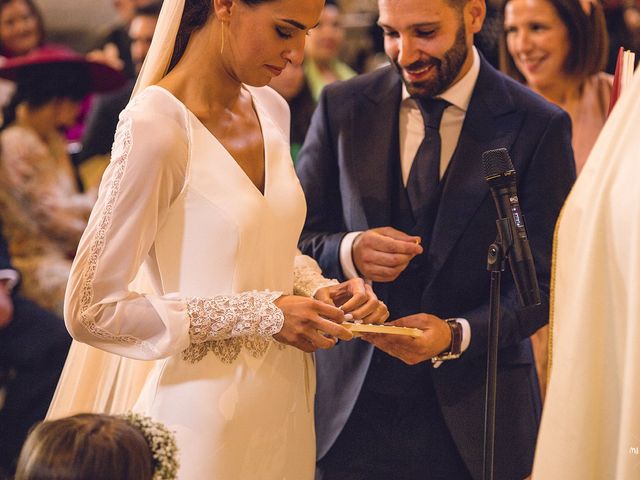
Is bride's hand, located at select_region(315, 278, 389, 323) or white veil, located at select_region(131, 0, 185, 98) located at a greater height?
white veil, located at select_region(131, 0, 185, 98)

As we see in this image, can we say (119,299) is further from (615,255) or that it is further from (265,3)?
(615,255)

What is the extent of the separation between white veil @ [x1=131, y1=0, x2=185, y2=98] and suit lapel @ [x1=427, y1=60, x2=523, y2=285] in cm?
84

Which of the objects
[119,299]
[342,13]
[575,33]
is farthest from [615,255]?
[342,13]

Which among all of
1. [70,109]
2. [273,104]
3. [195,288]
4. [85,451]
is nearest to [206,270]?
[195,288]

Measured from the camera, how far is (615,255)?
1.88m

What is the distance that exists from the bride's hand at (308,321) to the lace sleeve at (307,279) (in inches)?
10.0

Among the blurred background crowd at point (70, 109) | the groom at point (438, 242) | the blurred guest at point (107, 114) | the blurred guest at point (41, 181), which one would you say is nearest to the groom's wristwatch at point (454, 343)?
the groom at point (438, 242)

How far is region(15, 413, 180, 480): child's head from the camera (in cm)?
187

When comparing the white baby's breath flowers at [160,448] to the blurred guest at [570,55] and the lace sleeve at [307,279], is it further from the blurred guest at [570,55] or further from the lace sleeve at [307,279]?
the blurred guest at [570,55]

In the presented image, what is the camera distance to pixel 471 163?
2.69 metres

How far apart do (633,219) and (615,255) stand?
87 mm

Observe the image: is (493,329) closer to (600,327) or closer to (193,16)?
(600,327)

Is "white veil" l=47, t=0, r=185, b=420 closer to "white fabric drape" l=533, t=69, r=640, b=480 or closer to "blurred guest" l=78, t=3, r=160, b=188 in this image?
"white fabric drape" l=533, t=69, r=640, b=480

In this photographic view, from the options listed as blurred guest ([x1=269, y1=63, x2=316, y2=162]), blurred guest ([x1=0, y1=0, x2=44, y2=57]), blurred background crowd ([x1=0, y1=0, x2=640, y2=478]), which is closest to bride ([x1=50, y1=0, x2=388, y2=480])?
blurred background crowd ([x1=0, y1=0, x2=640, y2=478])
